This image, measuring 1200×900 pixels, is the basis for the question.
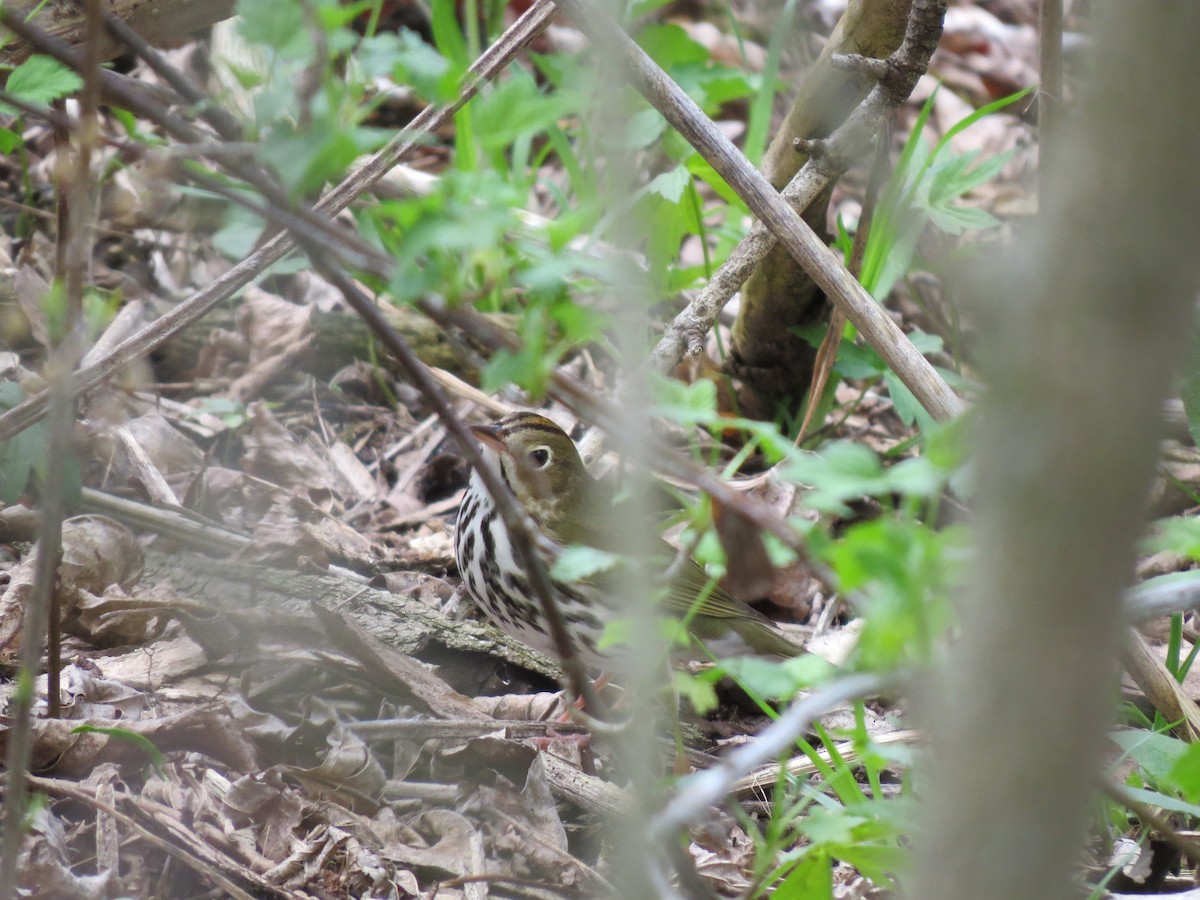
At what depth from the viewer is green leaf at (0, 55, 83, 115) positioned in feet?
5.95

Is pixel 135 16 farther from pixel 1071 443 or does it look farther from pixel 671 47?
pixel 1071 443

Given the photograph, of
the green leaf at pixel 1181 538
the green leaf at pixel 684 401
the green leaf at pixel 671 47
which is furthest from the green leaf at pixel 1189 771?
the green leaf at pixel 671 47

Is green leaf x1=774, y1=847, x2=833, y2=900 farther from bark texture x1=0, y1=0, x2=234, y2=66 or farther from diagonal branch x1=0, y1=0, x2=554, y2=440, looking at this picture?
bark texture x1=0, y1=0, x2=234, y2=66

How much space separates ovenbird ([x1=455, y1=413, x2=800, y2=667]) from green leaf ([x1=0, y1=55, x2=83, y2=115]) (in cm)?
170

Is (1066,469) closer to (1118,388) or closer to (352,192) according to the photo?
(1118,388)

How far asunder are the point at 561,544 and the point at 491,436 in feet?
1.60

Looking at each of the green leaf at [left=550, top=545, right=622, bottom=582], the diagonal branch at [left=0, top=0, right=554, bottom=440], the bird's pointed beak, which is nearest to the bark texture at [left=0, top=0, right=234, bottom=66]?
the diagonal branch at [left=0, top=0, right=554, bottom=440]

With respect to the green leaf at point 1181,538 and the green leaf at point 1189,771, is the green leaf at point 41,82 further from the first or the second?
the green leaf at point 1189,771

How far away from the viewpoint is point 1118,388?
97 cm

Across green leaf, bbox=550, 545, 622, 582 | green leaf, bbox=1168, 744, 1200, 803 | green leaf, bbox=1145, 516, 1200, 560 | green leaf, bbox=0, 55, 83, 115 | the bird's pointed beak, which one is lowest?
the bird's pointed beak

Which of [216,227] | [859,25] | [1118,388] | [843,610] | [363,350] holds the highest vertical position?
[859,25]

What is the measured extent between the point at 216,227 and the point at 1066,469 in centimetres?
442

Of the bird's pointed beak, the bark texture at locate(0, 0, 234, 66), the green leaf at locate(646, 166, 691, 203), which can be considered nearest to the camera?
the bark texture at locate(0, 0, 234, 66)

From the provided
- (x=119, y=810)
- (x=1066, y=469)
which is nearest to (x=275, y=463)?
(x=119, y=810)
